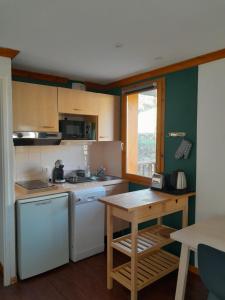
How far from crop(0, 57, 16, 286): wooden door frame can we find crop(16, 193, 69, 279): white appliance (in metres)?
0.07

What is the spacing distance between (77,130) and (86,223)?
1.22 metres

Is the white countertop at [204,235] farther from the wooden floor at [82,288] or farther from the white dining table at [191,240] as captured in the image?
the wooden floor at [82,288]

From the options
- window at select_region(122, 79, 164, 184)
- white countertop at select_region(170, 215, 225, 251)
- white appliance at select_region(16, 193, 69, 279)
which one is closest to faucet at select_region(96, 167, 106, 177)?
window at select_region(122, 79, 164, 184)

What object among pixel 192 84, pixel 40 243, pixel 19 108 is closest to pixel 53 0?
pixel 19 108

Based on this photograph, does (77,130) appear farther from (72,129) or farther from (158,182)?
(158,182)

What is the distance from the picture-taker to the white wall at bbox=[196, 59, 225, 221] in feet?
7.69

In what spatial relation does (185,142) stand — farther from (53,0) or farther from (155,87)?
(53,0)

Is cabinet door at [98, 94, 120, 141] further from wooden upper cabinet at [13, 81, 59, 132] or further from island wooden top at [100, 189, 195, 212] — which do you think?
island wooden top at [100, 189, 195, 212]

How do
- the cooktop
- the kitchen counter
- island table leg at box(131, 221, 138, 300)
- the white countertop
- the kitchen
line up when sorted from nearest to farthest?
the white countertop
the kitchen
island table leg at box(131, 221, 138, 300)
the kitchen counter
the cooktop

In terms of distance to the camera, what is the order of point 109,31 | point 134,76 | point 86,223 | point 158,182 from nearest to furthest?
point 109,31, point 158,182, point 86,223, point 134,76

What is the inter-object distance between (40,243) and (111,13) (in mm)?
2267

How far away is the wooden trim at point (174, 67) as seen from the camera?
2.31 m

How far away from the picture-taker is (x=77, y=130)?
3.21 m

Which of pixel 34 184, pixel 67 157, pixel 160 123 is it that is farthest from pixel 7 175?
pixel 160 123
